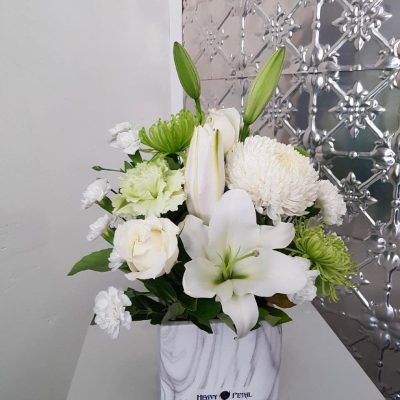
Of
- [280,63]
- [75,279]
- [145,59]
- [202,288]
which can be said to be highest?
[145,59]

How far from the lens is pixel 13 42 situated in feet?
3.72

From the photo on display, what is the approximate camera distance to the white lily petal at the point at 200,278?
0.45m

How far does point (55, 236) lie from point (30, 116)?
14.6 inches

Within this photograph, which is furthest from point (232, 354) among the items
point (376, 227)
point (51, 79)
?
point (51, 79)

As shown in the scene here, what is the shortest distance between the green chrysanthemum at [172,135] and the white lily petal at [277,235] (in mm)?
158

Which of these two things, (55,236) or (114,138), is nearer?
(114,138)

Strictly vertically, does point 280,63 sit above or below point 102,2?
below

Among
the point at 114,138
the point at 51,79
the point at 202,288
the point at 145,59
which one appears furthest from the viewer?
the point at 145,59

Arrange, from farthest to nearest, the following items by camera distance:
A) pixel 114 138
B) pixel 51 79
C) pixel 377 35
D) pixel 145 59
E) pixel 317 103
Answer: pixel 145 59, pixel 51 79, pixel 317 103, pixel 377 35, pixel 114 138

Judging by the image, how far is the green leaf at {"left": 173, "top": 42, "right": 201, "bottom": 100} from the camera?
58cm

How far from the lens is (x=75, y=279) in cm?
131

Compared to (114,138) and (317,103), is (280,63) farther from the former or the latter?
(317,103)

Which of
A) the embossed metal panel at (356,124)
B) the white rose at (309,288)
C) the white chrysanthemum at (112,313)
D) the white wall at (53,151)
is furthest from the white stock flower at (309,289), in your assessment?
the white wall at (53,151)

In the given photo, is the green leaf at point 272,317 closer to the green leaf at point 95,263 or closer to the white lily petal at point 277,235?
the white lily petal at point 277,235
